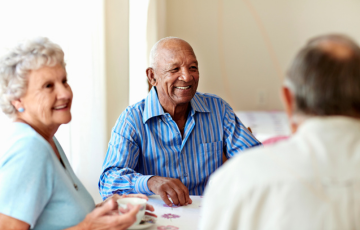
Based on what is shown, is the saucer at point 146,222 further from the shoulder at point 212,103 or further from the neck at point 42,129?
the shoulder at point 212,103

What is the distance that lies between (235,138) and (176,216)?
0.57 meters

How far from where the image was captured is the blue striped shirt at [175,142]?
4.80ft

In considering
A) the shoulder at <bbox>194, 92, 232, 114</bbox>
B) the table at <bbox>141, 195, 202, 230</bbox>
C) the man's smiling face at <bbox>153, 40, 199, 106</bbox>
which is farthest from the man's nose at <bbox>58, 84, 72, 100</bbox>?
the shoulder at <bbox>194, 92, 232, 114</bbox>

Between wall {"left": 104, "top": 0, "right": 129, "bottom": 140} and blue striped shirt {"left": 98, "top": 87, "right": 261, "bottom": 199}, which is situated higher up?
wall {"left": 104, "top": 0, "right": 129, "bottom": 140}

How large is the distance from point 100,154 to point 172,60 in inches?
31.1

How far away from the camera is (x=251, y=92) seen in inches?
148

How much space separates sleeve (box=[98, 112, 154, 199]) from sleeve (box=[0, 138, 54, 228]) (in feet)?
1.53

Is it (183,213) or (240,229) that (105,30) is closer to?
(183,213)

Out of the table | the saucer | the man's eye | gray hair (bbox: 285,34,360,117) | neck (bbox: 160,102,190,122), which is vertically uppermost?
gray hair (bbox: 285,34,360,117)

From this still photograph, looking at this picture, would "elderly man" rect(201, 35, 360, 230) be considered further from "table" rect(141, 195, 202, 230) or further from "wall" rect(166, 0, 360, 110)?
"wall" rect(166, 0, 360, 110)

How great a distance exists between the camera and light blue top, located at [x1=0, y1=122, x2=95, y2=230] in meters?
0.81

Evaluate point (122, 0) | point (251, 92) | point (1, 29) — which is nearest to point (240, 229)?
point (1, 29)

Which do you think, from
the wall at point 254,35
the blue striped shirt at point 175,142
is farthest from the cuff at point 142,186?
the wall at point 254,35

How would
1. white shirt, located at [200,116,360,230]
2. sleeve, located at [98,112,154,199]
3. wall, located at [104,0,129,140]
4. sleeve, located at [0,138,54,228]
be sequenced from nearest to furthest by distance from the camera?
white shirt, located at [200,116,360,230] → sleeve, located at [0,138,54,228] → sleeve, located at [98,112,154,199] → wall, located at [104,0,129,140]
